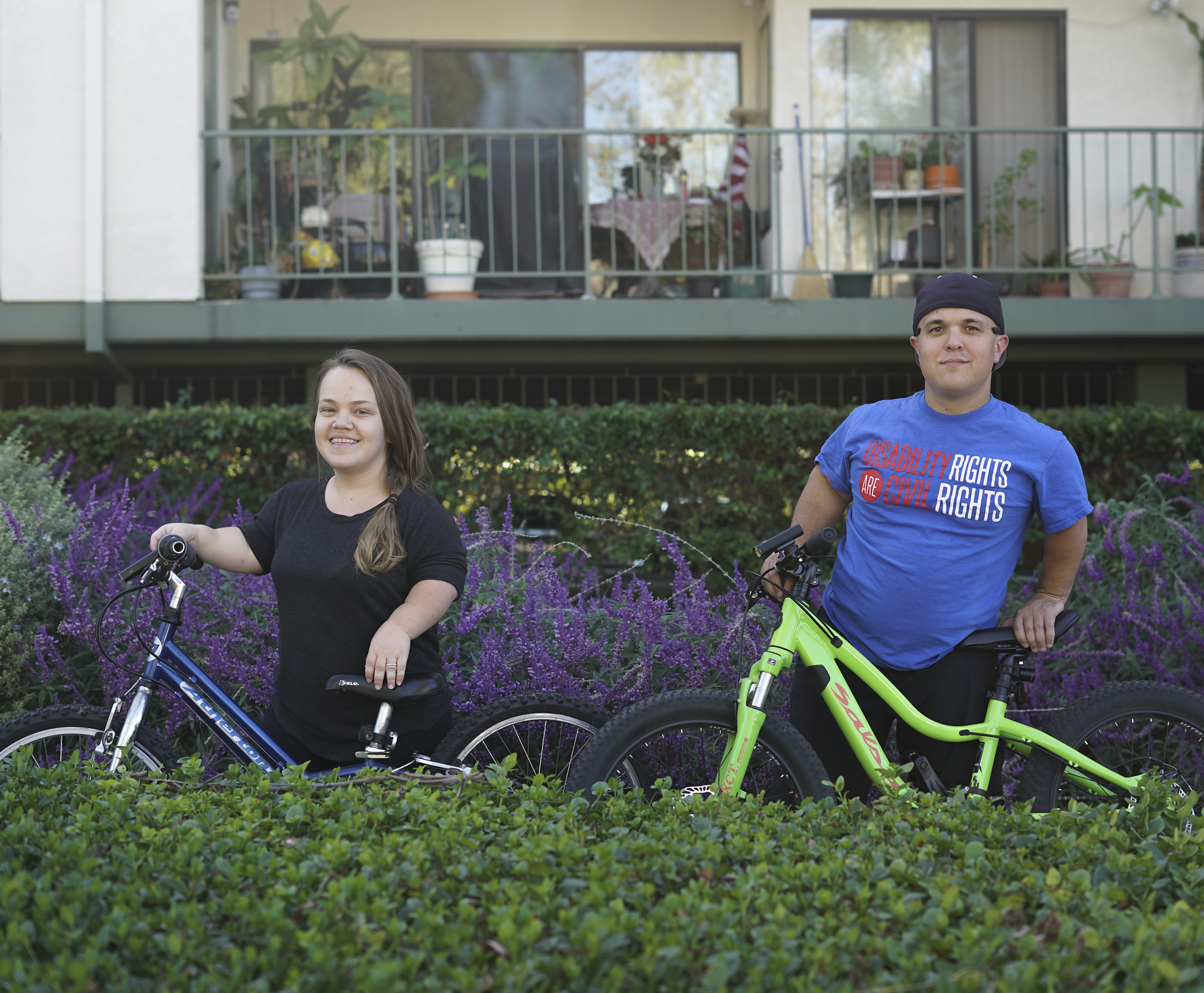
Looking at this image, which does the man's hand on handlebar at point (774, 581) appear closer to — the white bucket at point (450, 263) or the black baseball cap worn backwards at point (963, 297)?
the black baseball cap worn backwards at point (963, 297)

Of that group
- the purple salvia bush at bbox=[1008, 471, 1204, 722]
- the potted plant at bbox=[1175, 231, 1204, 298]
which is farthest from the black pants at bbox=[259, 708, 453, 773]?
the potted plant at bbox=[1175, 231, 1204, 298]

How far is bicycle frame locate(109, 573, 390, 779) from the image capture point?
264cm

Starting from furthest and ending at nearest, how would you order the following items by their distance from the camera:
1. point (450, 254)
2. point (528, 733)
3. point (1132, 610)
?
point (450, 254) < point (1132, 610) < point (528, 733)

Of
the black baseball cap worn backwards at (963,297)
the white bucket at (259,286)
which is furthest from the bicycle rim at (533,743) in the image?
the white bucket at (259,286)

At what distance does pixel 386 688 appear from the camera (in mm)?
2500

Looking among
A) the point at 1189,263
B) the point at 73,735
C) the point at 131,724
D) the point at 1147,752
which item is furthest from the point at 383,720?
the point at 1189,263

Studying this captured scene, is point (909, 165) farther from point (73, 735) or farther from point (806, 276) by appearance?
point (73, 735)

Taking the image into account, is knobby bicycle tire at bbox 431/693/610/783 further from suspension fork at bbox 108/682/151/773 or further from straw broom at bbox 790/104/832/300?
straw broom at bbox 790/104/832/300

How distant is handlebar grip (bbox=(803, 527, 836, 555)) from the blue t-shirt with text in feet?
0.47

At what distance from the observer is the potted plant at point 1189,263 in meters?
8.01

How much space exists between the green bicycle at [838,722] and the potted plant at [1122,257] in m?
5.98

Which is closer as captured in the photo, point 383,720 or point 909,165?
point 383,720

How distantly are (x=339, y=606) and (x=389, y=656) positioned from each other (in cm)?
24

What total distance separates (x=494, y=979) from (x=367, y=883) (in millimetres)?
302
